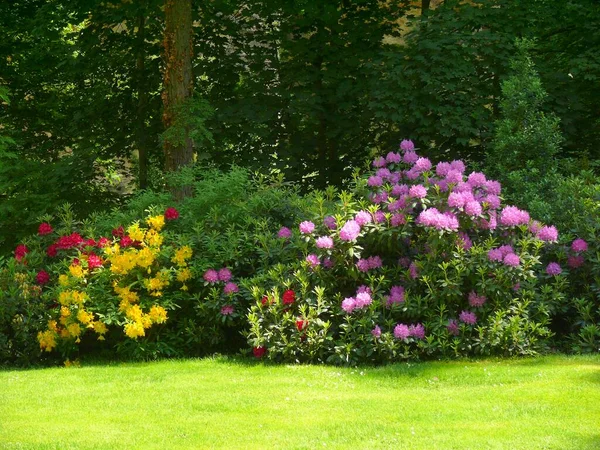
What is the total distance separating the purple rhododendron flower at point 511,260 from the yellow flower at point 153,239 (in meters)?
3.02

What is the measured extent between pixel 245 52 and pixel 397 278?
21.5 feet

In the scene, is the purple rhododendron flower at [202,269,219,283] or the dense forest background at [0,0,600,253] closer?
the purple rhododendron flower at [202,269,219,283]

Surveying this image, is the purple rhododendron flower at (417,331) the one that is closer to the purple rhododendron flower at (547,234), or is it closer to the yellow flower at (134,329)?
the purple rhododendron flower at (547,234)

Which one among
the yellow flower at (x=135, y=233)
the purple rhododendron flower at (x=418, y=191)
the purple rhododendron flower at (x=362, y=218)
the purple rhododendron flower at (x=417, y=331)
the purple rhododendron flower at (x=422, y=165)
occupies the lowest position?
the purple rhododendron flower at (x=417, y=331)

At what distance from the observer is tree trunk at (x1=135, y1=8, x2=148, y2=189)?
13648 millimetres

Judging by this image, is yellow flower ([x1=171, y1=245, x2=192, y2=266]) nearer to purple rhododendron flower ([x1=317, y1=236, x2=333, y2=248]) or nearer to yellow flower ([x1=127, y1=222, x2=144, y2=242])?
yellow flower ([x1=127, y1=222, x2=144, y2=242])

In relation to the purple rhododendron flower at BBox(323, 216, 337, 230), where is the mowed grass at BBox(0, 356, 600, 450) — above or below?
below

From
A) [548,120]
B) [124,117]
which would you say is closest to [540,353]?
[548,120]

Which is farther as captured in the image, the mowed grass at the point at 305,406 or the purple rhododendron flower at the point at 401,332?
the purple rhododendron flower at the point at 401,332

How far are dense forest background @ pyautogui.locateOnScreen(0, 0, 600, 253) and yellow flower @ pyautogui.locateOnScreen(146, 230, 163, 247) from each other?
2893 mm

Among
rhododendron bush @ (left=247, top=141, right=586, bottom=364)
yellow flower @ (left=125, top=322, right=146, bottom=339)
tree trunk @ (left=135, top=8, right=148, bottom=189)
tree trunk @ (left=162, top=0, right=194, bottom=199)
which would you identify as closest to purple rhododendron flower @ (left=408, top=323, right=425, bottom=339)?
rhododendron bush @ (left=247, top=141, right=586, bottom=364)

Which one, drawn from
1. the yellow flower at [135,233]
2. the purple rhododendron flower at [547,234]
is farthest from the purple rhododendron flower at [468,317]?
the yellow flower at [135,233]

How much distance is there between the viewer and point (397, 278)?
7.74m

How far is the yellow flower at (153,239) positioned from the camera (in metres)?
7.99
